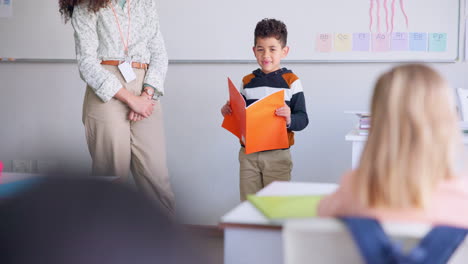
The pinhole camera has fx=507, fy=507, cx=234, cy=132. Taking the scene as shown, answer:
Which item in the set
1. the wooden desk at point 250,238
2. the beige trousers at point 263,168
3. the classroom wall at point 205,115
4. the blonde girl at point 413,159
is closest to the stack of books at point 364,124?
the beige trousers at point 263,168

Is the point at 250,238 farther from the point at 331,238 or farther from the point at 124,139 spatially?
the point at 124,139

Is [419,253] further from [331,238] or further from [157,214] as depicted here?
[157,214]

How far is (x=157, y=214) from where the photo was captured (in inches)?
10.9

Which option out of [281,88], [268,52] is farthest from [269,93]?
[268,52]

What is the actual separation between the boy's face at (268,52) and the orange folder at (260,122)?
0.26m

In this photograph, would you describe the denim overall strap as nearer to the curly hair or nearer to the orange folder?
the orange folder

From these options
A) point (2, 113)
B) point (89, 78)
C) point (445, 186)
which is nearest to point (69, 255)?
point (445, 186)

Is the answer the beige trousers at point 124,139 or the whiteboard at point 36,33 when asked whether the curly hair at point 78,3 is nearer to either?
the beige trousers at point 124,139

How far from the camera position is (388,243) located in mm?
958

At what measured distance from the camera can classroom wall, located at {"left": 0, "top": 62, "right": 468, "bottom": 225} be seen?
3.13 meters

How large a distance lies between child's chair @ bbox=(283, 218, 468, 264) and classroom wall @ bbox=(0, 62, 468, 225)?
1916mm

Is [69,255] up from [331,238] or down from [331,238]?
up

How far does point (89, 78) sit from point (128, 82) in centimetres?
18

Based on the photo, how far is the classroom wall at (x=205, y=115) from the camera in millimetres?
3131
